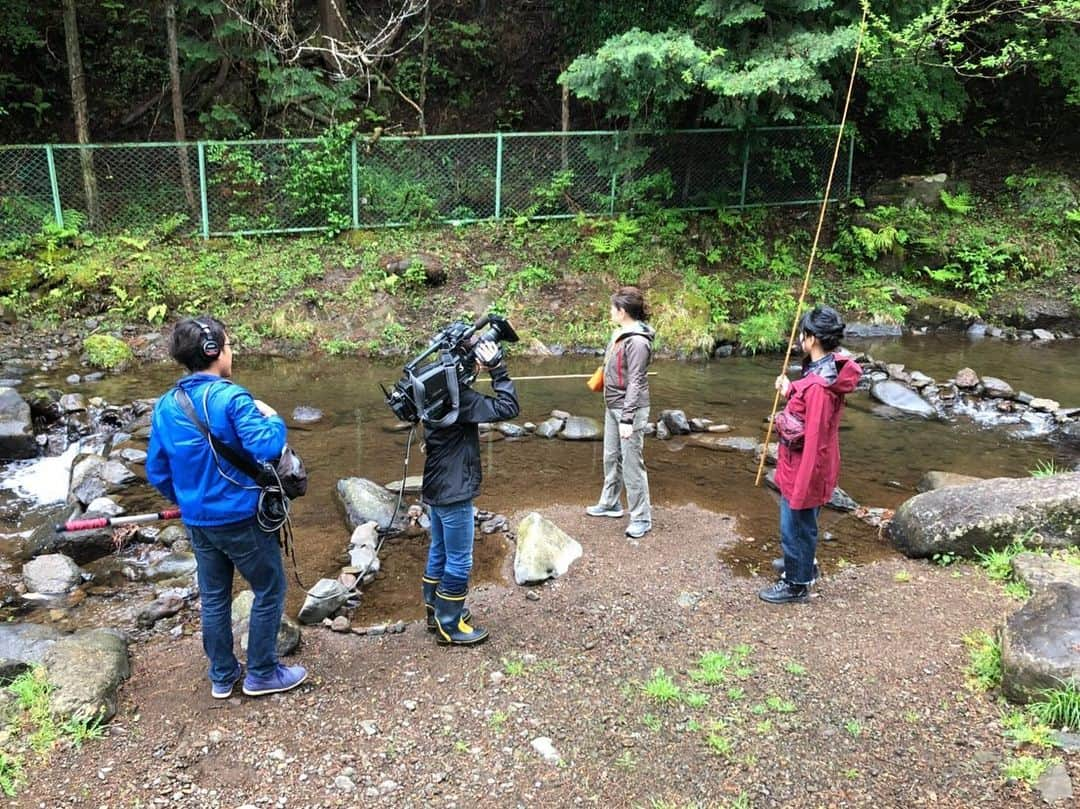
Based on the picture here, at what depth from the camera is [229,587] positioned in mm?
4227

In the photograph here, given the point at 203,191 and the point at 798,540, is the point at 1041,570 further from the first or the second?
the point at 203,191

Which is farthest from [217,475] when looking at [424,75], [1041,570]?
[424,75]

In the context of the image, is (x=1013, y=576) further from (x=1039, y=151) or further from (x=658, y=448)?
(x=1039, y=151)

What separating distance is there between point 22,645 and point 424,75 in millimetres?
16035

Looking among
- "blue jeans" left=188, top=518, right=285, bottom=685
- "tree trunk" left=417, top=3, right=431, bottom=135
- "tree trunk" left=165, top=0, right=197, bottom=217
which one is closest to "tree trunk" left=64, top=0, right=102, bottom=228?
"tree trunk" left=165, top=0, right=197, bottom=217

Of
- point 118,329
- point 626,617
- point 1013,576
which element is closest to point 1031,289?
point 1013,576

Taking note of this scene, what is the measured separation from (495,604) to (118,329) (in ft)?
32.6

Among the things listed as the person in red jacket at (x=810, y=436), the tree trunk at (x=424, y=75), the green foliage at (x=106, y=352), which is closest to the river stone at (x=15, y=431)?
the green foliage at (x=106, y=352)

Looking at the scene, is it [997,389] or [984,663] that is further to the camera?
[997,389]

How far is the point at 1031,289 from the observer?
15141mm

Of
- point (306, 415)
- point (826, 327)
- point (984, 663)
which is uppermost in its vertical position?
point (826, 327)

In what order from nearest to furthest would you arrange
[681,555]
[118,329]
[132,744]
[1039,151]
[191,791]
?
[191,791] < [132,744] < [681,555] < [118,329] < [1039,151]

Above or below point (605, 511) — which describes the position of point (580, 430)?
below

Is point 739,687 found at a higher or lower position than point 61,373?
higher
